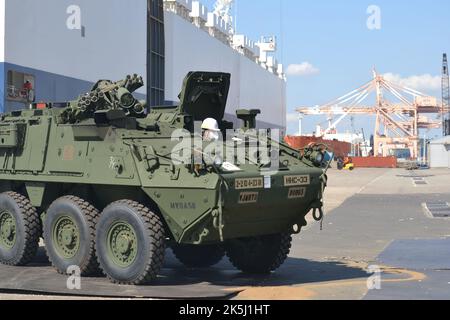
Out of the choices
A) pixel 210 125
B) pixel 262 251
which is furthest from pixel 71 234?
pixel 262 251

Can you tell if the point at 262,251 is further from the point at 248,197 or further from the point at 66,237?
the point at 66,237

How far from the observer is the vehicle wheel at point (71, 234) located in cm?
825

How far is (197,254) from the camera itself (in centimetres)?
953

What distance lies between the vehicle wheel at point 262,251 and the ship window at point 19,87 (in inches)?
560

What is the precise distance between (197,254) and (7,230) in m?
2.41

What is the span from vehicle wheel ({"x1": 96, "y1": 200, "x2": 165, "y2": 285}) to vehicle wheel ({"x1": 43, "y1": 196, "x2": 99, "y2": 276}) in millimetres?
288

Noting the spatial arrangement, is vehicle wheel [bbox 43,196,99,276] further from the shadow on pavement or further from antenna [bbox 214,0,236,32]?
antenna [bbox 214,0,236,32]

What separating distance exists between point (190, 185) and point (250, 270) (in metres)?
2.12

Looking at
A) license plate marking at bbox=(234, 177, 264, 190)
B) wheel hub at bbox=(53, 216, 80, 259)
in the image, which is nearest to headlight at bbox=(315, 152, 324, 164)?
license plate marking at bbox=(234, 177, 264, 190)

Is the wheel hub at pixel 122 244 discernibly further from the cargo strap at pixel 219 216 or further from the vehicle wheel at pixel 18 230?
the vehicle wheel at pixel 18 230

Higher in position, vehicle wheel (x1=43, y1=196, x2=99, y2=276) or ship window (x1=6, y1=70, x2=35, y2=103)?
ship window (x1=6, y1=70, x2=35, y2=103)

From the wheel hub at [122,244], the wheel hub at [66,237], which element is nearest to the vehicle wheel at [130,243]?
the wheel hub at [122,244]

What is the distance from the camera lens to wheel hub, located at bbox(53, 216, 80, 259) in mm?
8438
